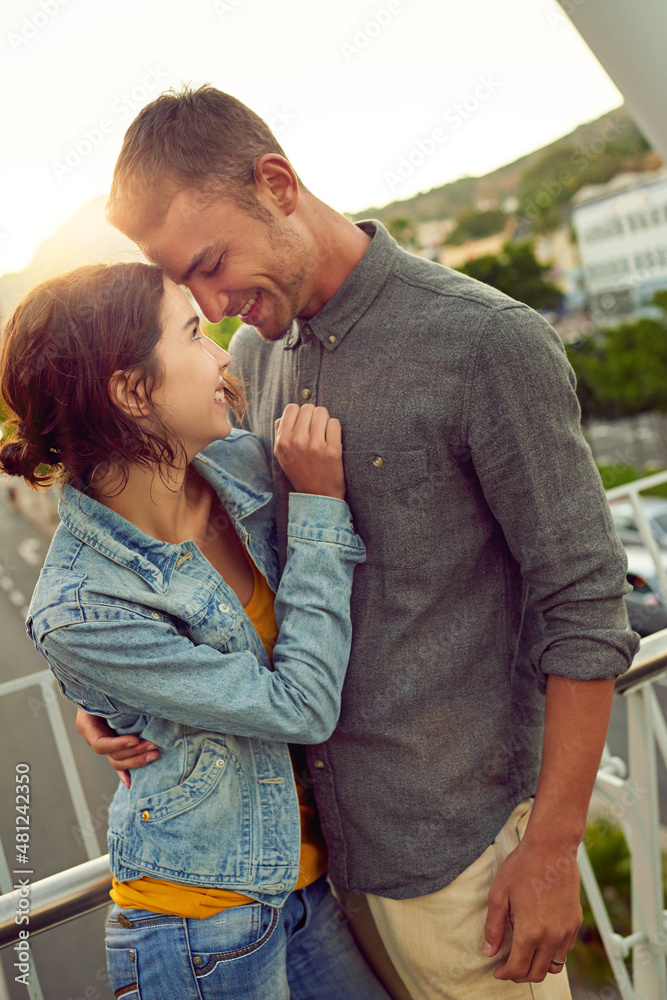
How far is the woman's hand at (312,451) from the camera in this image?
1.04 m

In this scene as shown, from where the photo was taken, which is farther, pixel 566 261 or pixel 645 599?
pixel 566 261

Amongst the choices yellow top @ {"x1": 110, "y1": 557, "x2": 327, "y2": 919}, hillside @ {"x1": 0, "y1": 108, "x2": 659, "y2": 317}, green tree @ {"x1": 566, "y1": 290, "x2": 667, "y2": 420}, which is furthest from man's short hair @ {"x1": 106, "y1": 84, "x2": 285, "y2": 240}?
green tree @ {"x1": 566, "y1": 290, "x2": 667, "y2": 420}

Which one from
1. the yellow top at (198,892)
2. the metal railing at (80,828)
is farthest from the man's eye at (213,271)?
→ the metal railing at (80,828)

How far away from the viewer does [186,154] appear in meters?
1.07

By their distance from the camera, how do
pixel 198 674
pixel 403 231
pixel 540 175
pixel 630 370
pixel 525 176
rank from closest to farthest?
pixel 198 674, pixel 630 370, pixel 403 231, pixel 540 175, pixel 525 176

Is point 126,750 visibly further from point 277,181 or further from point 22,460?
point 277,181

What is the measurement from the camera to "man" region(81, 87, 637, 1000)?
38.3 inches

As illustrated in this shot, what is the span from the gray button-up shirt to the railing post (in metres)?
0.48

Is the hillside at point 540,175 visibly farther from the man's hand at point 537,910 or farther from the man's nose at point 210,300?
the man's hand at point 537,910

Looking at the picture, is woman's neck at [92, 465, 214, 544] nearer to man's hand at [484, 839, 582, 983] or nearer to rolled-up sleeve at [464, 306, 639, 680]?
rolled-up sleeve at [464, 306, 639, 680]

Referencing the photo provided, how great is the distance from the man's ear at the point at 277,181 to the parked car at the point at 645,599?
154cm

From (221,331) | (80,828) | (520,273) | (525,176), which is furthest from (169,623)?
(525,176)

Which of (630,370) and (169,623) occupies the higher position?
(169,623)

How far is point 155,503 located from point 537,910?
83 cm
